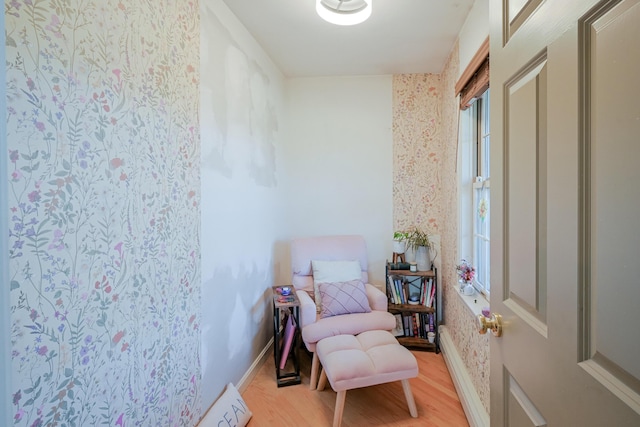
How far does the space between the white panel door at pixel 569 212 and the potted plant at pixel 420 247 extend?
196cm

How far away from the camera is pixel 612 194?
52cm

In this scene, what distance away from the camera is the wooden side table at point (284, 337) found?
2.26 meters

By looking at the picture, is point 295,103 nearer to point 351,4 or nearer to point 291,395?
point 351,4

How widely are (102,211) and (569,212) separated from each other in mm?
1276

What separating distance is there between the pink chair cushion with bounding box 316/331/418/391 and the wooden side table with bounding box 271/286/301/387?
1.21 feet

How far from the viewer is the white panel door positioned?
0.50 meters

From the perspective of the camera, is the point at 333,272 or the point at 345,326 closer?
the point at 345,326

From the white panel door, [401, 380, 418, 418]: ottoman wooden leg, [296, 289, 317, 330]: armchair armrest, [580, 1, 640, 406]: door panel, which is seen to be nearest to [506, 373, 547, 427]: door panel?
the white panel door

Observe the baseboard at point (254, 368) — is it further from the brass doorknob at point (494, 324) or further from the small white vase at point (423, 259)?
the brass doorknob at point (494, 324)

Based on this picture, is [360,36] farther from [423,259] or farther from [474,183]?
[423,259]

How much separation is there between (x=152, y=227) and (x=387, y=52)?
2.22 metres

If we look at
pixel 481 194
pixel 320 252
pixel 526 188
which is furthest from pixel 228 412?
pixel 481 194

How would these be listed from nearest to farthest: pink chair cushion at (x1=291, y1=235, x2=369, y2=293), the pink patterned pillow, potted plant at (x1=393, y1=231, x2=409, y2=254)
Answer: the pink patterned pillow → pink chair cushion at (x1=291, y1=235, x2=369, y2=293) → potted plant at (x1=393, y1=231, x2=409, y2=254)

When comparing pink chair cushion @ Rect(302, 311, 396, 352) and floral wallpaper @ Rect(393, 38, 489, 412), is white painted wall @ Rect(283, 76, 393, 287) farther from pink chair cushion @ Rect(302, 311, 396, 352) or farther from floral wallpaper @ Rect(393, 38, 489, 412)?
pink chair cushion @ Rect(302, 311, 396, 352)
